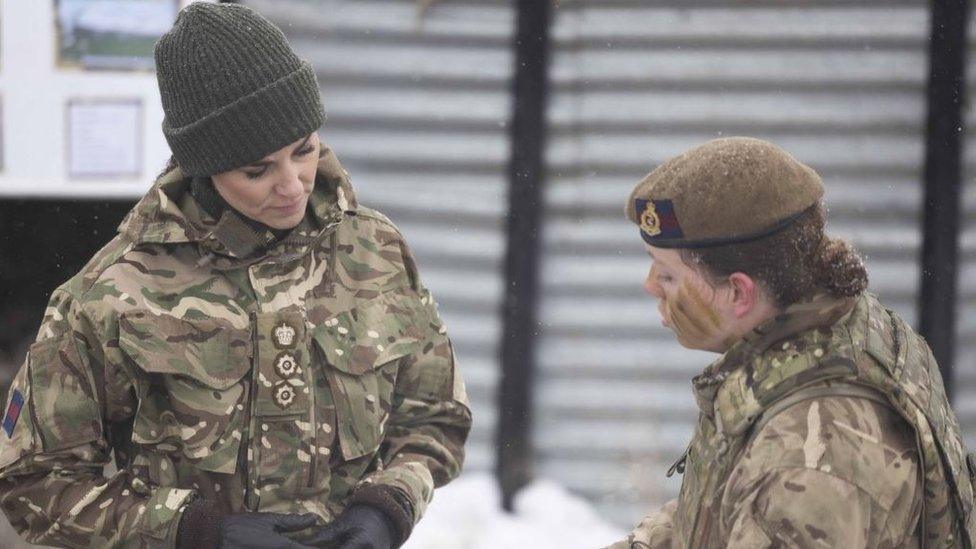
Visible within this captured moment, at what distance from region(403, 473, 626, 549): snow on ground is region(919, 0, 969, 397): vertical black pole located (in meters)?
1.26

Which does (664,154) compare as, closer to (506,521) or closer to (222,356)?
(506,521)

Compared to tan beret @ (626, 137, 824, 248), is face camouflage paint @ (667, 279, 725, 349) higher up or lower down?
lower down

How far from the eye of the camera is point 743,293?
188 cm

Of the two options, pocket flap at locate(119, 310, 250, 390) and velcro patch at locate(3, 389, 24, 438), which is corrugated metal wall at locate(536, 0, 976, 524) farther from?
velcro patch at locate(3, 389, 24, 438)

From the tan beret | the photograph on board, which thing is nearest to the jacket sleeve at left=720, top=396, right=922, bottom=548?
the tan beret

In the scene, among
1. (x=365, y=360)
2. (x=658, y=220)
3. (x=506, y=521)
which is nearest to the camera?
(x=658, y=220)

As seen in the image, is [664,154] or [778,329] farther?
[664,154]

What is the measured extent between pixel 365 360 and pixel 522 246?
189 cm

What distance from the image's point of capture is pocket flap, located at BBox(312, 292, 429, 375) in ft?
7.54

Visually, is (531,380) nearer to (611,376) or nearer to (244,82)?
(611,376)

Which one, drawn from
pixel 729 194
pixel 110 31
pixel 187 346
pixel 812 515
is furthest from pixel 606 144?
pixel 812 515

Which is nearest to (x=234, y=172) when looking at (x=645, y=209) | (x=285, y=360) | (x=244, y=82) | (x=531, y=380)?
(x=244, y=82)

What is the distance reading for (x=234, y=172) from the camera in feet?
Result: 7.19

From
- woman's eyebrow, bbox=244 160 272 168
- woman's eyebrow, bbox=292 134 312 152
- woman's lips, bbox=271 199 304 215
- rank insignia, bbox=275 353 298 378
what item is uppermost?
woman's eyebrow, bbox=292 134 312 152
